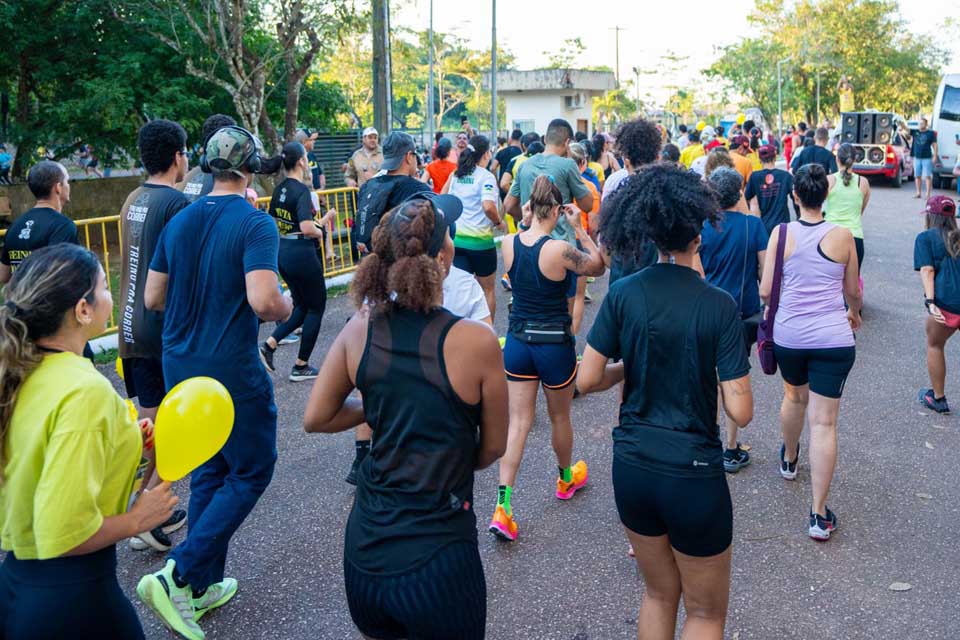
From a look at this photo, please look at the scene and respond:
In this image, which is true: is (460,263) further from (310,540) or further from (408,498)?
(408,498)

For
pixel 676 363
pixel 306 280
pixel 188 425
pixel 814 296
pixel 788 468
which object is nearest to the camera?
pixel 188 425

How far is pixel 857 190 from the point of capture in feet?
26.7

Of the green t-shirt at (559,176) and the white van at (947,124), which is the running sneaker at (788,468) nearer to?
the green t-shirt at (559,176)

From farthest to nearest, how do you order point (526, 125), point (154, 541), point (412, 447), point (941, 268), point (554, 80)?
point (526, 125) → point (554, 80) → point (941, 268) → point (154, 541) → point (412, 447)

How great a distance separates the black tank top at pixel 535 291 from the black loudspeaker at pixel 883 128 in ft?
79.5

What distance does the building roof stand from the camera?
34.7m

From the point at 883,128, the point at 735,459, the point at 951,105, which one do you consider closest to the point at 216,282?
the point at 735,459

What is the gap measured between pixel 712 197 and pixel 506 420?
3.76 feet

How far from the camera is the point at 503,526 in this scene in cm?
Result: 445

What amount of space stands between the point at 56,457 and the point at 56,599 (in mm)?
392

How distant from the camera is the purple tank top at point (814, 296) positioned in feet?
14.6

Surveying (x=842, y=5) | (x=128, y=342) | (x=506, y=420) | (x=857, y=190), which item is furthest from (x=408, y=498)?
(x=842, y=5)

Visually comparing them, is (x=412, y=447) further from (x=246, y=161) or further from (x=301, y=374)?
(x=301, y=374)

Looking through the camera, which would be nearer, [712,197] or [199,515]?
[712,197]
